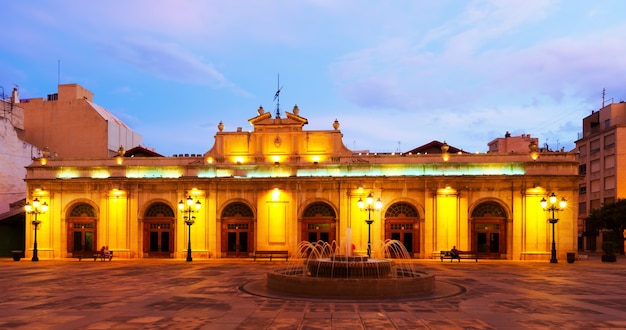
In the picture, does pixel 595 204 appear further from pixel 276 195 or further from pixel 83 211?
pixel 83 211

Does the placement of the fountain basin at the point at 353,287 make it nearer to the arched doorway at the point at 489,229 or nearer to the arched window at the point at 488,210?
the arched doorway at the point at 489,229

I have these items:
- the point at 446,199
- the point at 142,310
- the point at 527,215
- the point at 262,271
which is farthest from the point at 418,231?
the point at 142,310

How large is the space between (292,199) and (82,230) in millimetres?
16785

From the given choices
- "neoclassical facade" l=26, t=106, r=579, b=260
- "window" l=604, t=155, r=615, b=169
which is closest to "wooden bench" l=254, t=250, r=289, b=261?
"neoclassical facade" l=26, t=106, r=579, b=260

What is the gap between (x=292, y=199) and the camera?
40625mm

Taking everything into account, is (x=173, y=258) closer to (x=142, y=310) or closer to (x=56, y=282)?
(x=56, y=282)

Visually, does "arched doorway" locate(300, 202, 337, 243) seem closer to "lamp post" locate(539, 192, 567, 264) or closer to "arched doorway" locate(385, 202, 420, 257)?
"arched doorway" locate(385, 202, 420, 257)

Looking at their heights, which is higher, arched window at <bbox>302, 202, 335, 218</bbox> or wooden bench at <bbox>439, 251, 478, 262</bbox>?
arched window at <bbox>302, 202, 335, 218</bbox>

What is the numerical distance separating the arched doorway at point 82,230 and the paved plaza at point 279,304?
14.4 metres

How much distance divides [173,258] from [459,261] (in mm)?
21195

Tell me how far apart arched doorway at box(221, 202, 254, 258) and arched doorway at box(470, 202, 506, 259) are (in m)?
16.8

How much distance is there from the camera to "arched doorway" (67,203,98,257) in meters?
42.0

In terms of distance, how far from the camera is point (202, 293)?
801 inches

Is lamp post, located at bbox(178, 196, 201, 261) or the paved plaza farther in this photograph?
lamp post, located at bbox(178, 196, 201, 261)
